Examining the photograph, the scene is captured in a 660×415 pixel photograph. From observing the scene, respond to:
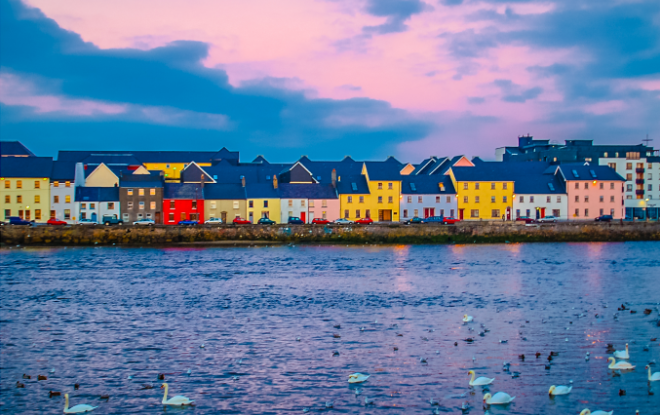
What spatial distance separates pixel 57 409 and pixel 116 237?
5512cm

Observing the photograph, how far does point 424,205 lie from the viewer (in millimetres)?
86562

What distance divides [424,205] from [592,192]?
75.3 feet

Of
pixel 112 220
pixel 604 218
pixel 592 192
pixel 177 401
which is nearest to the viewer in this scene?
pixel 177 401

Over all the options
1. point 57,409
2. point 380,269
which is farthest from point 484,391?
point 380,269

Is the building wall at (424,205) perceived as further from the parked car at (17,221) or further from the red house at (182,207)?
the parked car at (17,221)

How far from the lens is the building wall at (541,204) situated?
88.2 metres

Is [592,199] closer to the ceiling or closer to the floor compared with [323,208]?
closer to the ceiling

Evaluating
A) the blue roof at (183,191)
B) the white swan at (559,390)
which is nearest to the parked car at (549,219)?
the blue roof at (183,191)

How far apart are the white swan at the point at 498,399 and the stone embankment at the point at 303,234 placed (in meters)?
53.4

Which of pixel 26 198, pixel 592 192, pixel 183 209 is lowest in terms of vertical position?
pixel 183 209

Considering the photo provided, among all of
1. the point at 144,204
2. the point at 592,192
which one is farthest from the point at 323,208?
the point at 592,192

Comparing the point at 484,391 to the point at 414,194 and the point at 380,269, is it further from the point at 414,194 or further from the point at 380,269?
the point at 414,194

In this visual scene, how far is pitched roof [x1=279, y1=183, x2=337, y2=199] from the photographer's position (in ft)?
272

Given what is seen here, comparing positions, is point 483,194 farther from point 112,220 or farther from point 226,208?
point 112,220
